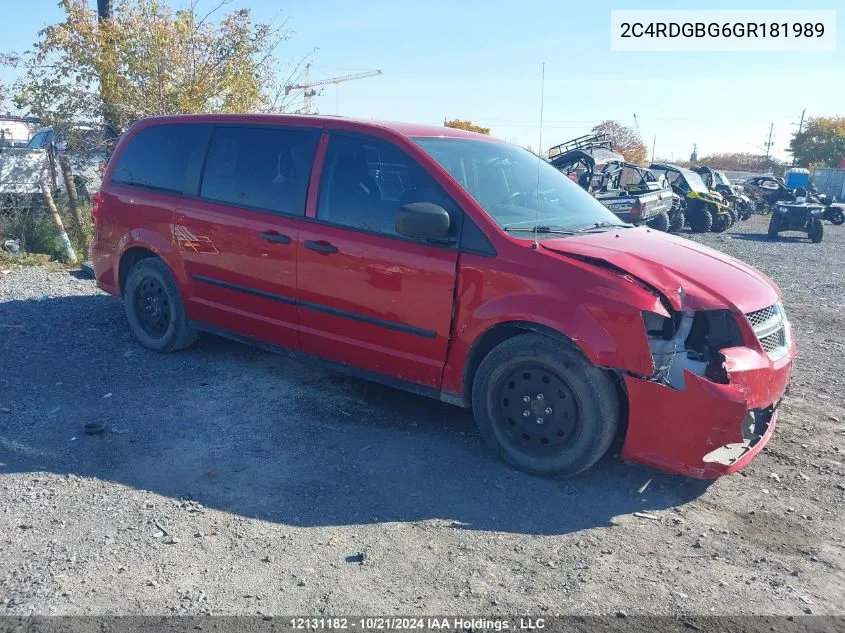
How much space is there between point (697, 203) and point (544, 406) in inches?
678

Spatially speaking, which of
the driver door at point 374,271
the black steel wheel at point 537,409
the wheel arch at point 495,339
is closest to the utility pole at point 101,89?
the driver door at point 374,271

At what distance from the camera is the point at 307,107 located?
37.0 feet

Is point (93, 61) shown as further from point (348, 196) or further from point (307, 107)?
point (348, 196)

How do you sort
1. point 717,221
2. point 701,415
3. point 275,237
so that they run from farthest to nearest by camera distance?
point 717,221 < point 275,237 < point 701,415

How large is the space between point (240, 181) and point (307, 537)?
2864 millimetres

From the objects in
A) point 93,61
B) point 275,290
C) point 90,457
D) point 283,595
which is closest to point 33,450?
point 90,457

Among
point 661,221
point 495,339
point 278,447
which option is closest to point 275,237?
point 278,447

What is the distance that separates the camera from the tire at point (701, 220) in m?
19.4

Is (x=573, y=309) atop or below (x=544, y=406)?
atop

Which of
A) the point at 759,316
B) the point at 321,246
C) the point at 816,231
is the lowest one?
the point at 816,231

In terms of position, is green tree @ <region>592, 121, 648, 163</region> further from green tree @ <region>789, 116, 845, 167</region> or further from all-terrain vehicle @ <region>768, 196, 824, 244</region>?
all-terrain vehicle @ <region>768, 196, 824, 244</region>

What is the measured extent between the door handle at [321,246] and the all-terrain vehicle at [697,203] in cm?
1665

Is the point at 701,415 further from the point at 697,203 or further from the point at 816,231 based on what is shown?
the point at 816,231

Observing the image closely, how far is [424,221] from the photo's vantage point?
4.16 meters
